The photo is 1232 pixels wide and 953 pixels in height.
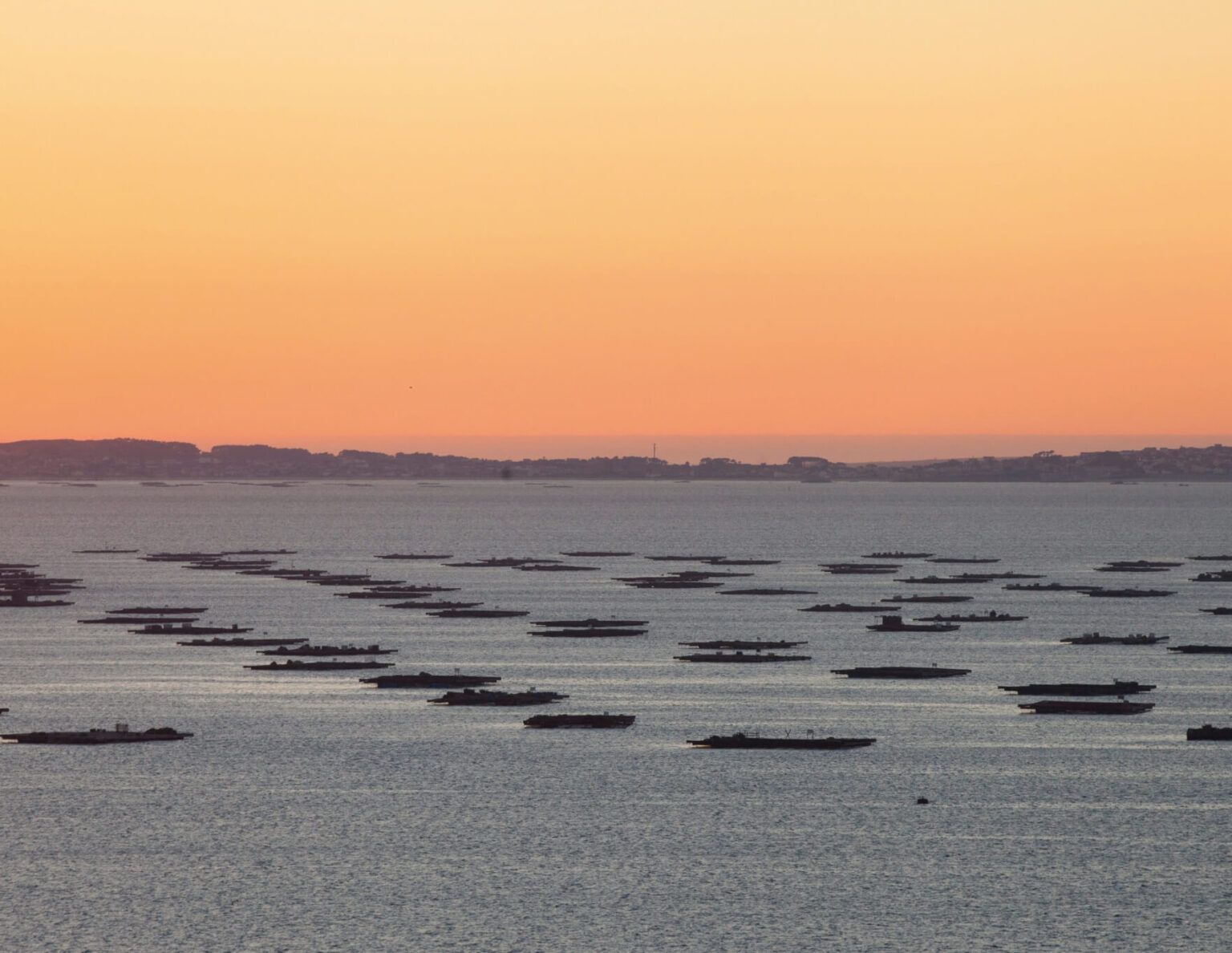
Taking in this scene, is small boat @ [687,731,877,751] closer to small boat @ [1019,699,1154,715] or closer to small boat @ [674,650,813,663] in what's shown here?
small boat @ [1019,699,1154,715]

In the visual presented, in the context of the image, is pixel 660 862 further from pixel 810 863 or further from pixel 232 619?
pixel 232 619

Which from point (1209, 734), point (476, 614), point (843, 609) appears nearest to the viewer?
point (1209, 734)

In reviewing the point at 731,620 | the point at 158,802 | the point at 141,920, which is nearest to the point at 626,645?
the point at 731,620

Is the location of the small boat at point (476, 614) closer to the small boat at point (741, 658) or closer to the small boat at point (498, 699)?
the small boat at point (741, 658)

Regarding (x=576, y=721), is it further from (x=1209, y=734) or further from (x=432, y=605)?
(x=432, y=605)

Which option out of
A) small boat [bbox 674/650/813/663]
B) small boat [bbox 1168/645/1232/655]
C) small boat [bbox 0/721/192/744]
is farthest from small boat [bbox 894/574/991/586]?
small boat [bbox 0/721/192/744]

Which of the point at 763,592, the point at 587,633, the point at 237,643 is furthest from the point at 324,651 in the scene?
the point at 763,592
